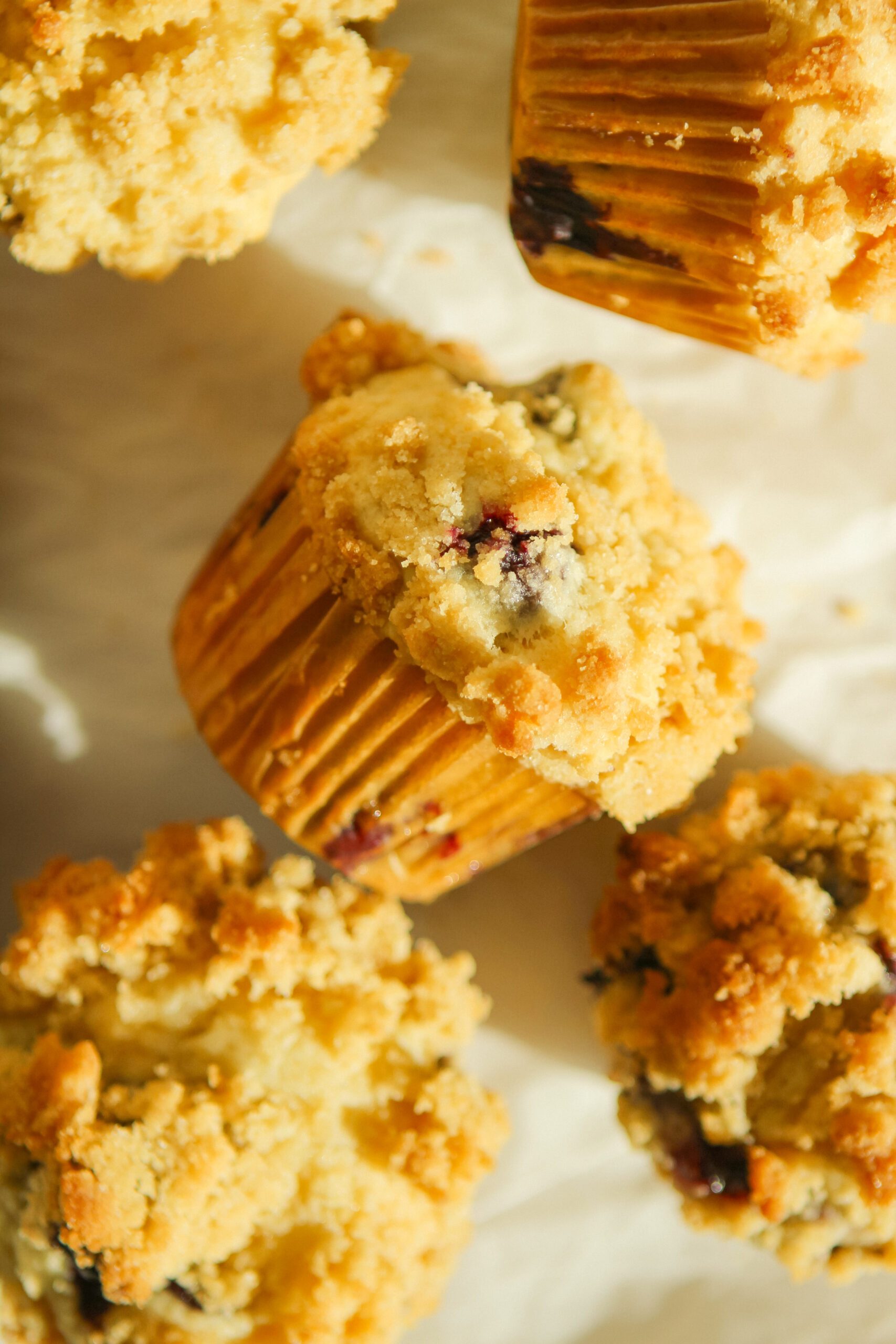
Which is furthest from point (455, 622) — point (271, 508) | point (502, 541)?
point (271, 508)

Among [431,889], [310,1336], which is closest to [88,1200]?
[310,1336]

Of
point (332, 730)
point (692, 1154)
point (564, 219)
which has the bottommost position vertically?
point (692, 1154)

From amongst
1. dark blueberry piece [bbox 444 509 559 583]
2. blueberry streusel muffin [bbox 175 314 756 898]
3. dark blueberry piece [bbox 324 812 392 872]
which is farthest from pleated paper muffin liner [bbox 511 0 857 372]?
dark blueberry piece [bbox 324 812 392 872]

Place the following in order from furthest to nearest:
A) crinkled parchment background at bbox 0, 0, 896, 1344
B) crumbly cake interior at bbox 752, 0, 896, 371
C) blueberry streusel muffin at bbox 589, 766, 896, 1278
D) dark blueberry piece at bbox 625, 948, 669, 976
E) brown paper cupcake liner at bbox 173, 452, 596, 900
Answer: crinkled parchment background at bbox 0, 0, 896, 1344 < dark blueberry piece at bbox 625, 948, 669, 976 < blueberry streusel muffin at bbox 589, 766, 896, 1278 < brown paper cupcake liner at bbox 173, 452, 596, 900 < crumbly cake interior at bbox 752, 0, 896, 371

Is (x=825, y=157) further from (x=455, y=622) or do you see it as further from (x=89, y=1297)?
(x=89, y=1297)

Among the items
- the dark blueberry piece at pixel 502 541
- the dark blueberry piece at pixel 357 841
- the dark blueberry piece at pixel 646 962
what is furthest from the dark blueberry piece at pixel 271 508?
the dark blueberry piece at pixel 646 962

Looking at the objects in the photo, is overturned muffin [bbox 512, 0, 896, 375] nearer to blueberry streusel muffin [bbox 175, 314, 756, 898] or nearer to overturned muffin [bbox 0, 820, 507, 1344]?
blueberry streusel muffin [bbox 175, 314, 756, 898]
